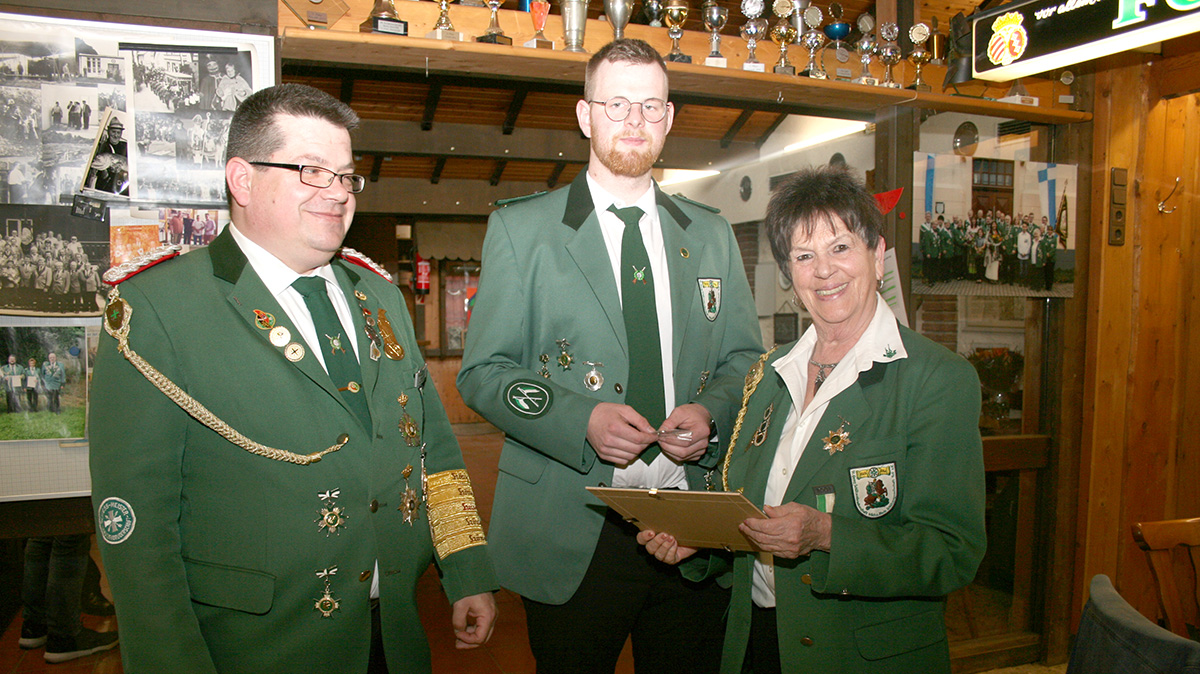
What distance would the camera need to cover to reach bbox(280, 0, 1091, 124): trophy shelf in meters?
2.52

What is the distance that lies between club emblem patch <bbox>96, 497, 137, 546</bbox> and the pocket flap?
0.40ft

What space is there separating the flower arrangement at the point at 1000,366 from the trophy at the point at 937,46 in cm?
146

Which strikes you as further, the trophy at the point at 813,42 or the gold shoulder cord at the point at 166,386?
the trophy at the point at 813,42

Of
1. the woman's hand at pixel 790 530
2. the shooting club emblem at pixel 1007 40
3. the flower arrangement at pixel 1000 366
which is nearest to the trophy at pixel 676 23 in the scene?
the shooting club emblem at pixel 1007 40

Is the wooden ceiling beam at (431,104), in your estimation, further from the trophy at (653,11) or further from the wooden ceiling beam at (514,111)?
the trophy at (653,11)

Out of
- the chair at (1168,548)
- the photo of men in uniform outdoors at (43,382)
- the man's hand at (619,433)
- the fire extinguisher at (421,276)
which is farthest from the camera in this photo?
the fire extinguisher at (421,276)

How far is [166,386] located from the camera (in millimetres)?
1255

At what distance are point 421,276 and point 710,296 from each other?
10148mm

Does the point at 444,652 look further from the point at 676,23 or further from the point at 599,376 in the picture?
the point at 676,23

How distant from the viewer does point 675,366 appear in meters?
1.91

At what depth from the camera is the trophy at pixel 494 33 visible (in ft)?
8.76

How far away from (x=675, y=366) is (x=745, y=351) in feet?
0.87

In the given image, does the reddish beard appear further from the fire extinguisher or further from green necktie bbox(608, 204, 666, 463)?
the fire extinguisher

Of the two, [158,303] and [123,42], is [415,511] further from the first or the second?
[123,42]
